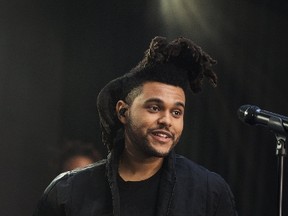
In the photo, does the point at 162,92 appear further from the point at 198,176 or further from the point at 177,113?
the point at 198,176

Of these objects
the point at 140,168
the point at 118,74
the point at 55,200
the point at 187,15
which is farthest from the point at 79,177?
the point at 187,15

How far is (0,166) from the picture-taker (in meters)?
4.64

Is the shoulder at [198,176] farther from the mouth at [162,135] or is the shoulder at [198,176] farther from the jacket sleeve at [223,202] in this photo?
the mouth at [162,135]

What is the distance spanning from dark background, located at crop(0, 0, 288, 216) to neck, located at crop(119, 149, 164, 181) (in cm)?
188

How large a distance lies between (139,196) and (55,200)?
1.44 feet

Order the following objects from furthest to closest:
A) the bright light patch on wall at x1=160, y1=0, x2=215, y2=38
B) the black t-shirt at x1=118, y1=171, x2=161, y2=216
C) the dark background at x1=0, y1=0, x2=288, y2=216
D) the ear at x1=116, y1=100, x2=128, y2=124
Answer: the bright light patch on wall at x1=160, y1=0, x2=215, y2=38 < the dark background at x1=0, y1=0, x2=288, y2=216 < the ear at x1=116, y1=100, x2=128, y2=124 < the black t-shirt at x1=118, y1=171, x2=161, y2=216

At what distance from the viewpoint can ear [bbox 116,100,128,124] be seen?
280 cm

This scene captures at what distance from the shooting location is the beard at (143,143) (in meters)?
2.56

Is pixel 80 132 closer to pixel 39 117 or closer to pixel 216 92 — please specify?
pixel 39 117

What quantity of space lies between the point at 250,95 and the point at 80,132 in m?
1.53

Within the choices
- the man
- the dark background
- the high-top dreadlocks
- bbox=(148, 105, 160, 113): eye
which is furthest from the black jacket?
the dark background

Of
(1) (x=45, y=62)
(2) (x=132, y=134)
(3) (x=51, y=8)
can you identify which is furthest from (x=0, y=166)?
(2) (x=132, y=134)

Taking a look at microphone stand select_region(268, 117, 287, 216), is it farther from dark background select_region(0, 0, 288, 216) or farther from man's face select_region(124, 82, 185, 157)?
dark background select_region(0, 0, 288, 216)

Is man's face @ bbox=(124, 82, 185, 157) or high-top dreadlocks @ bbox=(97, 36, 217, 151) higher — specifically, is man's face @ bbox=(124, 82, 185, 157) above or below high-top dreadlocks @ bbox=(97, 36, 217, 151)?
below
